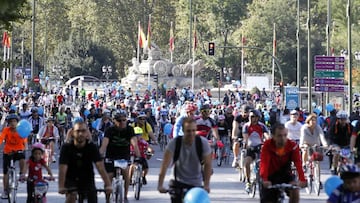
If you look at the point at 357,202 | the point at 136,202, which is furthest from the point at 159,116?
the point at 357,202

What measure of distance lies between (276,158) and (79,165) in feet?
7.25

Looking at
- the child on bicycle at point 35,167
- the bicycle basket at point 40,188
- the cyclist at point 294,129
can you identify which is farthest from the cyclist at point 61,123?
the bicycle basket at point 40,188

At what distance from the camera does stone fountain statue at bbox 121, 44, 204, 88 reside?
3789 inches

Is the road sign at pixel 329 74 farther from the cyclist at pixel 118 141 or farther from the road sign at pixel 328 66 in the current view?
the cyclist at pixel 118 141

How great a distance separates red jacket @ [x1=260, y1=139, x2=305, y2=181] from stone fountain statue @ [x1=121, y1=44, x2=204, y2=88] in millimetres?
82701

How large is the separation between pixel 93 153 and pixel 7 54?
2820 inches

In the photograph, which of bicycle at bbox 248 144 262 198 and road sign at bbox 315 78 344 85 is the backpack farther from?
road sign at bbox 315 78 344 85

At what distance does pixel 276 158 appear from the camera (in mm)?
12938

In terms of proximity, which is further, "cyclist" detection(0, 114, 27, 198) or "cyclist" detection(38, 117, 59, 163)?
"cyclist" detection(38, 117, 59, 163)

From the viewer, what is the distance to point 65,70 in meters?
116

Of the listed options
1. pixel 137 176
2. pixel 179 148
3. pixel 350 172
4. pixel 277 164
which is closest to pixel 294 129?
pixel 137 176

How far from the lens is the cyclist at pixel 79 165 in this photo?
12562mm

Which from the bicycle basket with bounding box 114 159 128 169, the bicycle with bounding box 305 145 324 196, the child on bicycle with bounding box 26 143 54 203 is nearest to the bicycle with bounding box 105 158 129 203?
the bicycle basket with bounding box 114 159 128 169

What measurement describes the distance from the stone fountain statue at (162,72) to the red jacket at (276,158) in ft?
271
